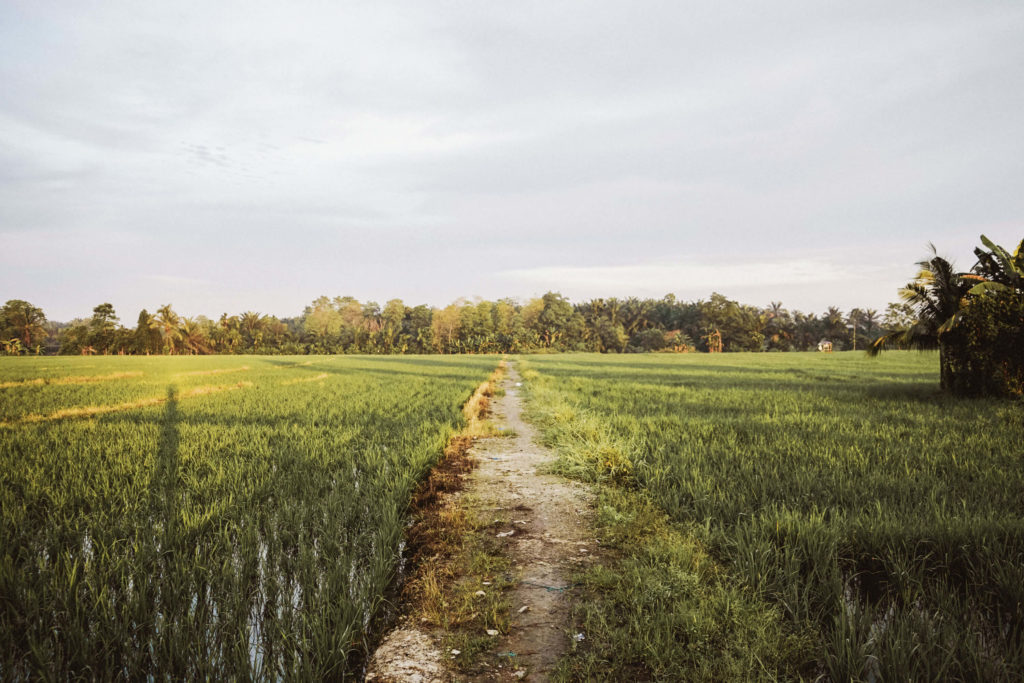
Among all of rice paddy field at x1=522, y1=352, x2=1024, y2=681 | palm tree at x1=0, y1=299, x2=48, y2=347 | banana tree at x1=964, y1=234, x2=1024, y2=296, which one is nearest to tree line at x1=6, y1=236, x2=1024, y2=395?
palm tree at x1=0, y1=299, x2=48, y2=347

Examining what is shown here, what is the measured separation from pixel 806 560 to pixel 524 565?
213 cm

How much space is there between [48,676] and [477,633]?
7.04 feet

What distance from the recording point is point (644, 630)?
2725mm

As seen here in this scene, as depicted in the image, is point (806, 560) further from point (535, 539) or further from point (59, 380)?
point (59, 380)

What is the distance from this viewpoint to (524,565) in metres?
3.75

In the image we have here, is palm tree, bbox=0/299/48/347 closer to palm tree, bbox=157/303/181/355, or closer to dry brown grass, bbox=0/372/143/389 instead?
palm tree, bbox=157/303/181/355

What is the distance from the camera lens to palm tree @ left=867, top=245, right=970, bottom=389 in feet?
41.7

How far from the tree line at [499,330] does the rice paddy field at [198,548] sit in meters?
83.1

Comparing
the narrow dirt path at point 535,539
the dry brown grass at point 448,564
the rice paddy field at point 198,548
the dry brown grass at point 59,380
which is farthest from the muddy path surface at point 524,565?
the dry brown grass at point 59,380

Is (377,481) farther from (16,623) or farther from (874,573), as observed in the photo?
(874,573)

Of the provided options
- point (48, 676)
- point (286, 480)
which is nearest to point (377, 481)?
point (286, 480)

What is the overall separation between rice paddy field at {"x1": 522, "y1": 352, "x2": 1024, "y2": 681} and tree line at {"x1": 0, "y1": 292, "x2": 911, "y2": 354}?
278 feet

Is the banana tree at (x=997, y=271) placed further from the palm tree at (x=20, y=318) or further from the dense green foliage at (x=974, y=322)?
the palm tree at (x=20, y=318)

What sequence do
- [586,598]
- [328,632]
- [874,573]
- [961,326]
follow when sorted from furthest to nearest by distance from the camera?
[961,326], [874,573], [586,598], [328,632]
